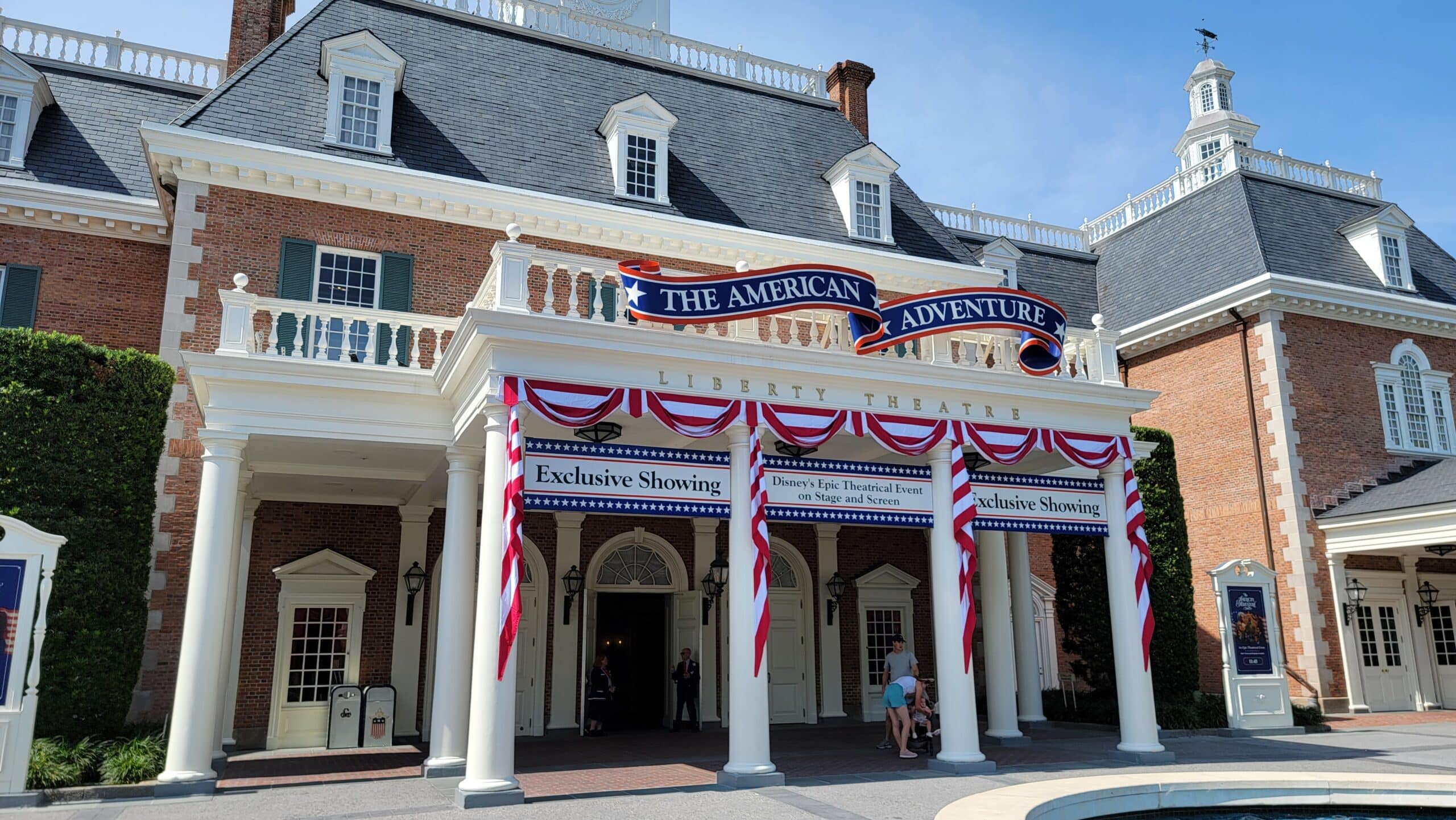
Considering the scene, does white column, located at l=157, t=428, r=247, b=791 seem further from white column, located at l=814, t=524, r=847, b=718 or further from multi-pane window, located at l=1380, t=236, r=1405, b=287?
multi-pane window, located at l=1380, t=236, r=1405, b=287

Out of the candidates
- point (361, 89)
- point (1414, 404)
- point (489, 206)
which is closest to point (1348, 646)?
point (1414, 404)

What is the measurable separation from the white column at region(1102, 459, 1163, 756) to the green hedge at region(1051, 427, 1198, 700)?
15.0 feet

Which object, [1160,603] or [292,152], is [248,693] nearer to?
[292,152]

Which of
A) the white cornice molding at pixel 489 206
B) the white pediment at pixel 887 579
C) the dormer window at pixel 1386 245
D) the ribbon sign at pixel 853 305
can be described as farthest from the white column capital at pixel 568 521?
the dormer window at pixel 1386 245

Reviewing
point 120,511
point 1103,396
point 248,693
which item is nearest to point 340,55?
point 120,511

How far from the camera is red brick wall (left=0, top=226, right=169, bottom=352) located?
16391mm

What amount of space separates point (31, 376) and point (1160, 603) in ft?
58.8

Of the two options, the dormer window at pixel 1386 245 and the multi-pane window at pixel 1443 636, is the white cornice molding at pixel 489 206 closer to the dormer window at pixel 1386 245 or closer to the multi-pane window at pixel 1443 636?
the dormer window at pixel 1386 245

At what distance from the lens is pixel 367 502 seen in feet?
55.3

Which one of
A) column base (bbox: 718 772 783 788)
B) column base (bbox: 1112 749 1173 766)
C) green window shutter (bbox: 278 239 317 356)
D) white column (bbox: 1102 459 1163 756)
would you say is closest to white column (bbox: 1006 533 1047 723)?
white column (bbox: 1102 459 1163 756)

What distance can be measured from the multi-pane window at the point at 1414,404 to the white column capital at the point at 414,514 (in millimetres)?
22278

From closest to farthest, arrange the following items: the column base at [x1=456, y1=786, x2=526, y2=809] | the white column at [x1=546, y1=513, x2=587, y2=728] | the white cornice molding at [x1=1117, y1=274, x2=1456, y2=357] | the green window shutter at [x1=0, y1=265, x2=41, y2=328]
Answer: the column base at [x1=456, y1=786, x2=526, y2=809] < the green window shutter at [x1=0, y1=265, x2=41, y2=328] < the white column at [x1=546, y1=513, x2=587, y2=728] < the white cornice molding at [x1=1117, y1=274, x2=1456, y2=357]

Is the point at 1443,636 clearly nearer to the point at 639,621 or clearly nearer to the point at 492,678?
the point at 639,621

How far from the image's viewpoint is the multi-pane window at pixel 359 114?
651 inches
